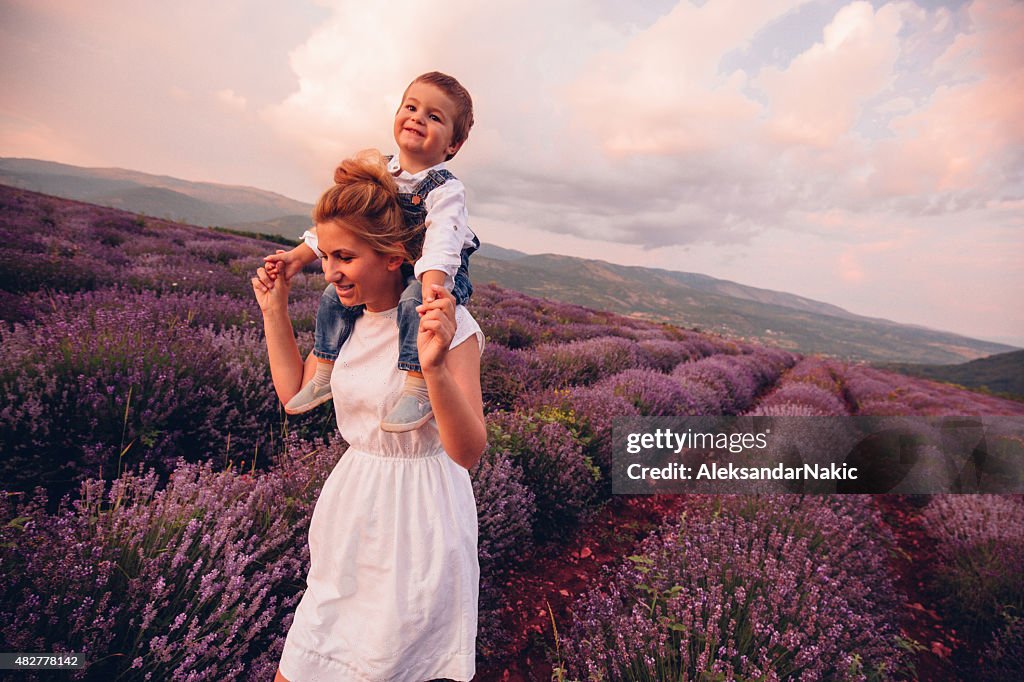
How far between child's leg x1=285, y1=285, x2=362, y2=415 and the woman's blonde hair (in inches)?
11.4

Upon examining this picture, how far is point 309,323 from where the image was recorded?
16.1ft

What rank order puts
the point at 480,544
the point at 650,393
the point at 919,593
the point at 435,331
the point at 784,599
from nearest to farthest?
the point at 435,331 < the point at 784,599 < the point at 480,544 < the point at 919,593 < the point at 650,393

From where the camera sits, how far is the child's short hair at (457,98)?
1377 millimetres

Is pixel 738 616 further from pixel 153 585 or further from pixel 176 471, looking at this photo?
pixel 176 471

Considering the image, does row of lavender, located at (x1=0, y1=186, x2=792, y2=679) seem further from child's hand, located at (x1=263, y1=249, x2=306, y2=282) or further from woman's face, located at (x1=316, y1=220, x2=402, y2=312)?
woman's face, located at (x1=316, y1=220, x2=402, y2=312)

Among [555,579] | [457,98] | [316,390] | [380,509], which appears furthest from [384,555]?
[555,579]

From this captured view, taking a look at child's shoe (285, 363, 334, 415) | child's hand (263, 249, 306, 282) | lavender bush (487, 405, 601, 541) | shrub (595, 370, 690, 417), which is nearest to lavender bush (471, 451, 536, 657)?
lavender bush (487, 405, 601, 541)

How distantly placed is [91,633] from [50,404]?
177 cm

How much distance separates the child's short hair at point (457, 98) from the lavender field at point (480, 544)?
5.77 feet

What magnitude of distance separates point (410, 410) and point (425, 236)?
0.51m

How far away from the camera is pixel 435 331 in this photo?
3.12 ft

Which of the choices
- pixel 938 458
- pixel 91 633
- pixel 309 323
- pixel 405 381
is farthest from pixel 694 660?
pixel 938 458

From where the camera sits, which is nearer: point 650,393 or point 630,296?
point 650,393

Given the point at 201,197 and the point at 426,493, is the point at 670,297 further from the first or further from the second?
the point at 201,197
